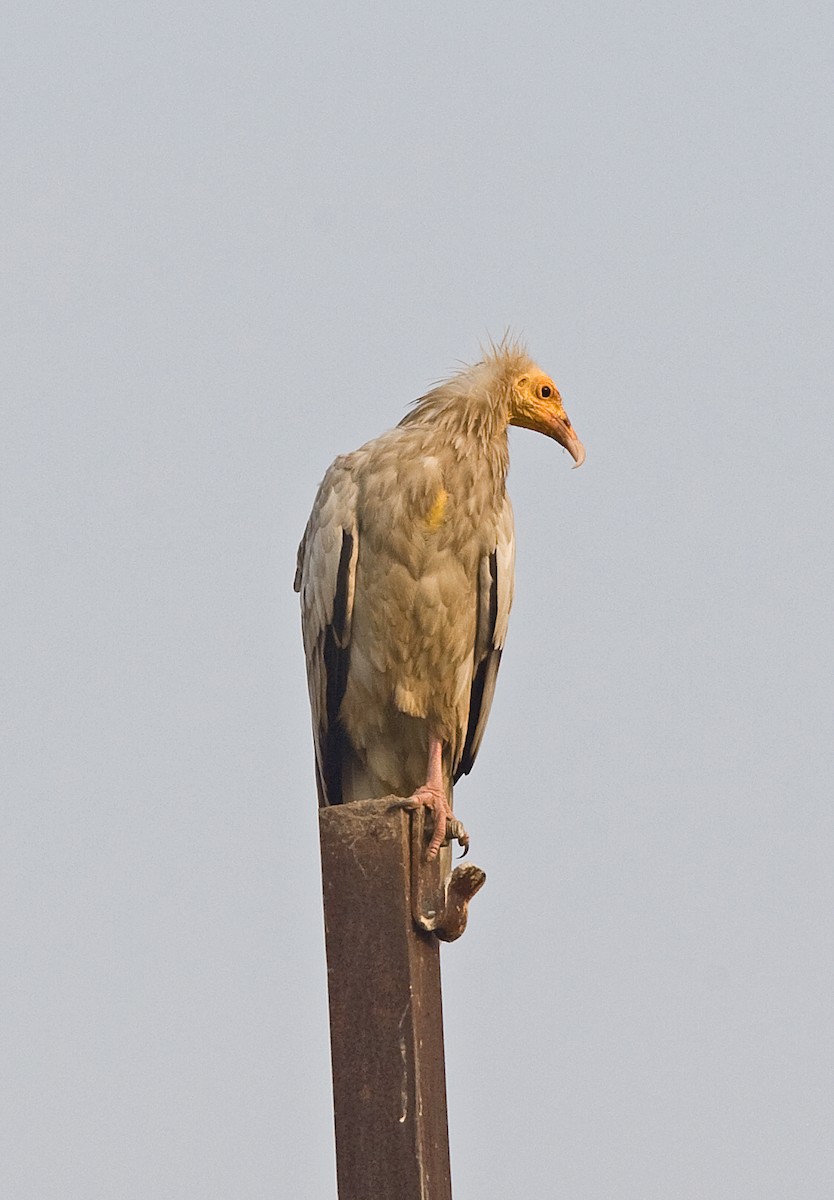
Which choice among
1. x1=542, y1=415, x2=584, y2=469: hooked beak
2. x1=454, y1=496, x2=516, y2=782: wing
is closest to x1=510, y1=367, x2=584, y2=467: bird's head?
x1=542, y1=415, x2=584, y2=469: hooked beak

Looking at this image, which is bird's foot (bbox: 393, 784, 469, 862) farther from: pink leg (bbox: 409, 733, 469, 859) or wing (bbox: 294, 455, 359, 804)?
wing (bbox: 294, 455, 359, 804)

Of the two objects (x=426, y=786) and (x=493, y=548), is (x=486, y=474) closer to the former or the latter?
(x=493, y=548)

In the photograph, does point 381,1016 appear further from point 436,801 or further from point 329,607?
point 329,607

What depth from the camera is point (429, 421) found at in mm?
7277

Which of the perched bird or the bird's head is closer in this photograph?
the perched bird

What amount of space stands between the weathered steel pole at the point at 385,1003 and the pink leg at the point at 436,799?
28cm

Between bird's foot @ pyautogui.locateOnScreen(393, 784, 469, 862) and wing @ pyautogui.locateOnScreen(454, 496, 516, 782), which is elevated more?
wing @ pyautogui.locateOnScreen(454, 496, 516, 782)

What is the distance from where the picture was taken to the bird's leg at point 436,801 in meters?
5.76

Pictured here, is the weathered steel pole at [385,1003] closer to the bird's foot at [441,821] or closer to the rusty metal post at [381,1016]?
the rusty metal post at [381,1016]

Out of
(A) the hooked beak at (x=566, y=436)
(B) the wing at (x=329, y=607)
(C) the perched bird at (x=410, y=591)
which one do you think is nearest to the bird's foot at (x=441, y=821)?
(C) the perched bird at (x=410, y=591)

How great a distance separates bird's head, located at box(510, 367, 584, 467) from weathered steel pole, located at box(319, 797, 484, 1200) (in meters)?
2.68

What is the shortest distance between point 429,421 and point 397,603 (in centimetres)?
81

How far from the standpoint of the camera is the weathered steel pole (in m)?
4.85

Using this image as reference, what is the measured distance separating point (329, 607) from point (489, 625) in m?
0.68
